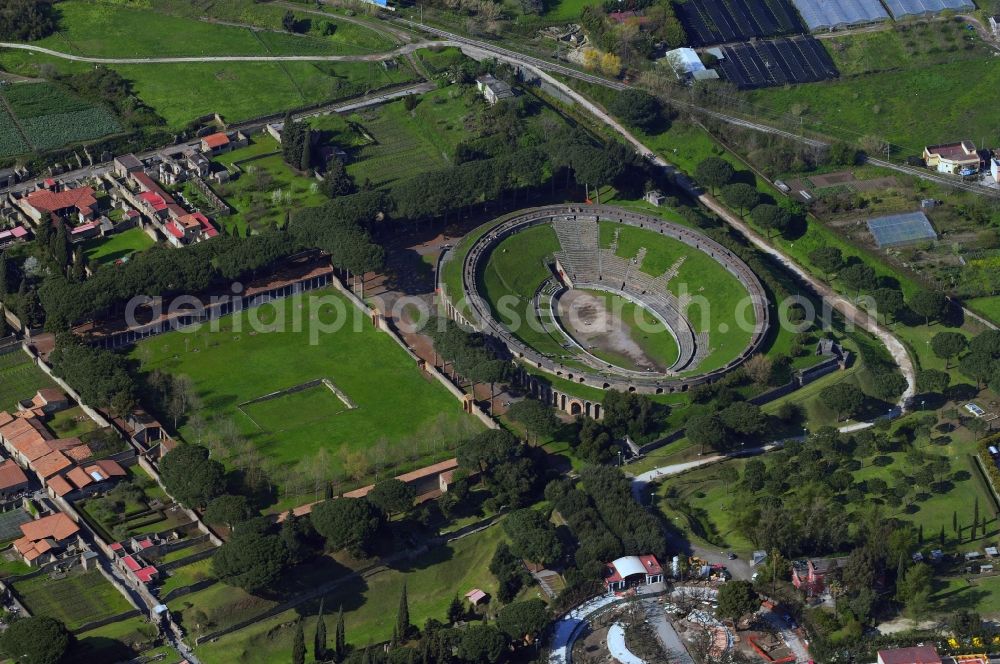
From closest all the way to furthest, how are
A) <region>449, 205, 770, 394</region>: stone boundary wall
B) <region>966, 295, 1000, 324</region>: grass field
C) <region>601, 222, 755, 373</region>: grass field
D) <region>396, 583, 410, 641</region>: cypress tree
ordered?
<region>396, 583, 410, 641</region>: cypress tree, <region>449, 205, 770, 394</region>: stone boundary wall, <region>601, 222, 755, 373</region>: grass field, <region>966, 295, 1000, 324</region>: grass field

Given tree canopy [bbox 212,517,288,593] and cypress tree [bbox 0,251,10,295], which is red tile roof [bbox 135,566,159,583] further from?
cypress tree [bbox 0,251,10,295]

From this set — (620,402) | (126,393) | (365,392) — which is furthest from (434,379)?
(126,393)

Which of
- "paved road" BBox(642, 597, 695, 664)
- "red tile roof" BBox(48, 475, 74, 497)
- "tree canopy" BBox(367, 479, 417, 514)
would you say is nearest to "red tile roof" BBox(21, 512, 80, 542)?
"red tile roof" BBox(48, 475, 74, 497)

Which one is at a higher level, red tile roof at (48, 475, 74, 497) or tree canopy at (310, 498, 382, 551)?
tree canopy at (310, 498, 382, 551)

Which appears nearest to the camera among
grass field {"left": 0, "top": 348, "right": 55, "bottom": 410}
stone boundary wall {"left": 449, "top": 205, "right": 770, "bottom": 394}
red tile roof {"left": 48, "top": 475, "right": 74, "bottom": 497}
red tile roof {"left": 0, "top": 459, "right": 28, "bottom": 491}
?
red tile roof {"left": 48, "top": 475, "right": 74, "bottom": 497}

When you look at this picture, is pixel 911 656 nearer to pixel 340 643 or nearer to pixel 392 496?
pixel 340 643

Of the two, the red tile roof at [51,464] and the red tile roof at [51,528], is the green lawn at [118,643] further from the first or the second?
the red tile roof at [51,464]

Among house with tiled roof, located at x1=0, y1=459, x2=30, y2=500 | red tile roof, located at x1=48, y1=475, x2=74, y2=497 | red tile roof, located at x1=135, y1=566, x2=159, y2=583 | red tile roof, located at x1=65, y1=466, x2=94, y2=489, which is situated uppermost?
red tile roof, located at x1=65, y1=466, x2=94, y2=489
